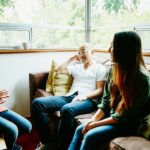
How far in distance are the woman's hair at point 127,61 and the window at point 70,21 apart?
50.7 inches

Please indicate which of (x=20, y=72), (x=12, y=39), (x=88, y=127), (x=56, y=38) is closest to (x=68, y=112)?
(x=88, y=127)

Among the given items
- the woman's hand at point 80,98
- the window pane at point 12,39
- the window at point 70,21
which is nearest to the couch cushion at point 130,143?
the woman's hand at point 80,98

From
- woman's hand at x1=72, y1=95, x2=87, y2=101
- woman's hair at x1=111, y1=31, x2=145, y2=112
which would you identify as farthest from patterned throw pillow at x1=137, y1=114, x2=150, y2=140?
woman's hand at x1=72, y1=95, x2=87, y2=101

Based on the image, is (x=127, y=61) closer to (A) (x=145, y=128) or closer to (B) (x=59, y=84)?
(A) (x=145, y=128)

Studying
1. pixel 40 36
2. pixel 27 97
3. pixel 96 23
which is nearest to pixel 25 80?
pixel 27 97

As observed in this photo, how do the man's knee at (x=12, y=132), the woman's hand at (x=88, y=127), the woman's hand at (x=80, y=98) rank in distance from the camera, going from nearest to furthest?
the woman's hand at (x=88, y=127), the man's knee at (x=12, y=132), the woman's hand at (x=80, y=98)

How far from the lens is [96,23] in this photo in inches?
149

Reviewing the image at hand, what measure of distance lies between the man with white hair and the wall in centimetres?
55

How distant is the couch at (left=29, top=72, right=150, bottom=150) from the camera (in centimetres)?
161

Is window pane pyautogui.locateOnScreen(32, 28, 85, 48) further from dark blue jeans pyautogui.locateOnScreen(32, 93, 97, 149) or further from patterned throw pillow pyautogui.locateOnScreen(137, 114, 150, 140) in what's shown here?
patterned throw pillow pyautogui.locateOnScreen(137, 114, 150, 140)

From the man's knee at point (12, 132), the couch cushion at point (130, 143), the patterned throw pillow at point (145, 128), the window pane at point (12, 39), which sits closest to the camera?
the couch cushion at point (130, 143)

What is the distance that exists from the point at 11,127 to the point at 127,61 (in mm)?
1070

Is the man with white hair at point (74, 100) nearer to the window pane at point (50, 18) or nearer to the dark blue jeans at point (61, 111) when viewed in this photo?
the dark blue jeans at point (61, 111)

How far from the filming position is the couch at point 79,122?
5.28ft
